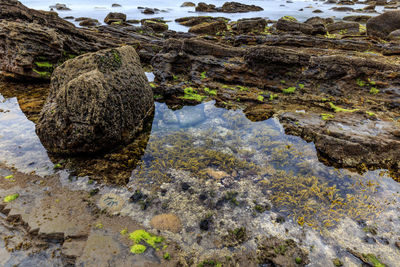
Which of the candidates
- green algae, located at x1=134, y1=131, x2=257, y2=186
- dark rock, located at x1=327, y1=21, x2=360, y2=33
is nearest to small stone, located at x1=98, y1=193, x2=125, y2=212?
green algae, located at x1=134, y1=131, x2=257, y2=186

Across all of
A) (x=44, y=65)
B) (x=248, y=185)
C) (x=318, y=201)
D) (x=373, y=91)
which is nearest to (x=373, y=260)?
(x=318, y=201)

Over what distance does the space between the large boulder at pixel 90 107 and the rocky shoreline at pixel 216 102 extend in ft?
0.23

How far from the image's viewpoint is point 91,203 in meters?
6.44

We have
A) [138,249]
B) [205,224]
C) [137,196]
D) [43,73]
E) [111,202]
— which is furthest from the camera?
[43,73]

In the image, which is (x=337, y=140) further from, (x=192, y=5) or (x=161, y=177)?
(x=192, y=5)

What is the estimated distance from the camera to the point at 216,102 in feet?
42.2

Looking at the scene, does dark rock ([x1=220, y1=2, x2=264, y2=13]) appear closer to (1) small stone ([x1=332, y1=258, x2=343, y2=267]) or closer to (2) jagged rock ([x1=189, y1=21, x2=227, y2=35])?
(2) jagged rock ([x1=189, y1=21, x2=227, y2=35])

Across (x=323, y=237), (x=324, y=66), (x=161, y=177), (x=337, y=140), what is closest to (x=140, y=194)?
(x=161, y=177)

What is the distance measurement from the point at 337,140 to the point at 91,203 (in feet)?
29.6

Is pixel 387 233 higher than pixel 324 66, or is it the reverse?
pixel 324 66

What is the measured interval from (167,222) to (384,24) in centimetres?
3369

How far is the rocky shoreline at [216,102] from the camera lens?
5.45 metres

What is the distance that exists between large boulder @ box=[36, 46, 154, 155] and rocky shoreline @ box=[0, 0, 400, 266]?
69 mm

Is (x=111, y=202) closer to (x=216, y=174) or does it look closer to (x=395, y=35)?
(x=216, y=174)
